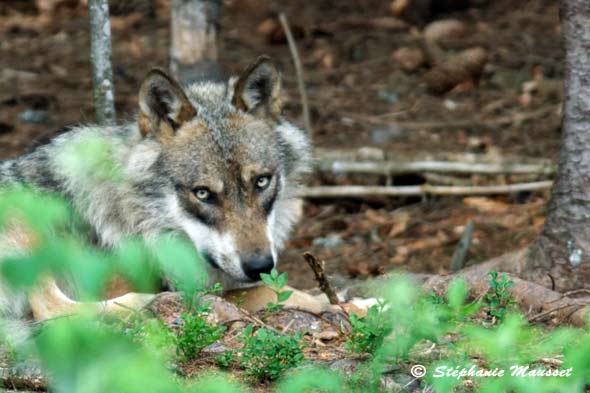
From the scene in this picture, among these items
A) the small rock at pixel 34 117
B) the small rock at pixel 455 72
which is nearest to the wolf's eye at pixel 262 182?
the small rock at pixel 34 117

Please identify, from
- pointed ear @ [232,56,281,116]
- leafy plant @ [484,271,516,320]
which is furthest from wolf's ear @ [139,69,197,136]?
leafy plant @ [484,271,516,320]

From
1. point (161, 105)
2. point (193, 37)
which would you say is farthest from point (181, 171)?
point (193, 37)

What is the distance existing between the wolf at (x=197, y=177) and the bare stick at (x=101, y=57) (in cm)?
94

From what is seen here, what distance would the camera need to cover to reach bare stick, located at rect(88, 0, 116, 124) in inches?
251

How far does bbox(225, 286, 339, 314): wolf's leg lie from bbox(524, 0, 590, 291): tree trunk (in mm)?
1380

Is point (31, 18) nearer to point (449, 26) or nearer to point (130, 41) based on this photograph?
point (130, 41)

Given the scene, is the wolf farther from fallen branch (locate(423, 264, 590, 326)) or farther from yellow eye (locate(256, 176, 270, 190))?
fallen branch (locate(423, 264, 590, 326))

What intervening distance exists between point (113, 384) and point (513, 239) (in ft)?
20.8

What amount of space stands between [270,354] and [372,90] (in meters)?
7.57

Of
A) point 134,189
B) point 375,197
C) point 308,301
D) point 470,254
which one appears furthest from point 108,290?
point 375,197

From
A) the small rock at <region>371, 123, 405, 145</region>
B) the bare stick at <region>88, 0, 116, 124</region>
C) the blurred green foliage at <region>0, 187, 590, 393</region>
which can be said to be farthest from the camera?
the small rock at <region>371, 123, 405, 145</region>

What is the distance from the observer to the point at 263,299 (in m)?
5.36

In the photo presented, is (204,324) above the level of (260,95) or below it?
below

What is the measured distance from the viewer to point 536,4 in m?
12.9
